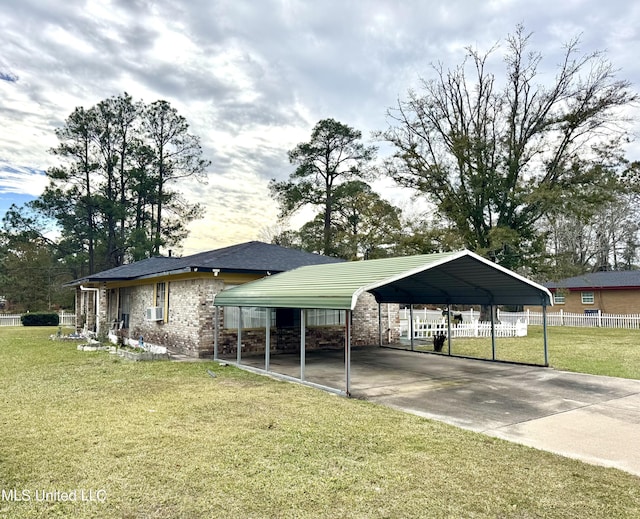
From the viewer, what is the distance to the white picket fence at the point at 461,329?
19.2 m

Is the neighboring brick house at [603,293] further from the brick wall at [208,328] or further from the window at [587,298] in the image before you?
the brick wall at [208,328]

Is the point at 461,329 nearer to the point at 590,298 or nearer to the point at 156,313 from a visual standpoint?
the point at 156,313

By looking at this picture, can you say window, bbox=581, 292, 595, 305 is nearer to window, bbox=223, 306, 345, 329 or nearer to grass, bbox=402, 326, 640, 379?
grass, bbox=402, 326, 640, 379

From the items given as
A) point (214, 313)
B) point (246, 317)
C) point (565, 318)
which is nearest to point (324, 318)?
point (246, 317)

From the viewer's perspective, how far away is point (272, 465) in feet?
14.9

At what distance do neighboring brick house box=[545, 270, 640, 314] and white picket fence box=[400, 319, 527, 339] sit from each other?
7907 millimetres

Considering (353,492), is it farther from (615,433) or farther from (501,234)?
(501,234)

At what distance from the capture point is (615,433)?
19.2 feet

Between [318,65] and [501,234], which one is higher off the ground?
[318,65]

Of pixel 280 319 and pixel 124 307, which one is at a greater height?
pixel 124 307

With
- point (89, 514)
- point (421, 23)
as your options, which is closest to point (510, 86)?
point (421, 23)

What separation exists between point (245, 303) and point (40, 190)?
29.8 meters

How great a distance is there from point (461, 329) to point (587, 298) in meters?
16.4

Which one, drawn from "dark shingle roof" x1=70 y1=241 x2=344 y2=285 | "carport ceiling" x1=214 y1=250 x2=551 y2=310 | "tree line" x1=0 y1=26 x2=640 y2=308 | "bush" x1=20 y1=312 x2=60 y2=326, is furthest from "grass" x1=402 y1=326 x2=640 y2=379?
"bush" x1=20 y1=312 x2=60 y2=326
